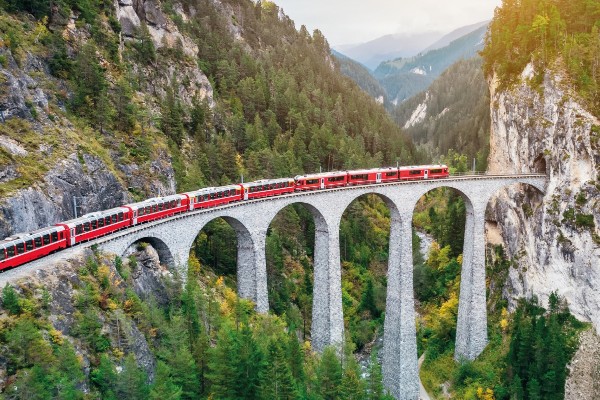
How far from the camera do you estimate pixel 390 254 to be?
44344 millimetres

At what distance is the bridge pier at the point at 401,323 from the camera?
139 feet

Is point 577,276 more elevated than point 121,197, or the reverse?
point 121,197

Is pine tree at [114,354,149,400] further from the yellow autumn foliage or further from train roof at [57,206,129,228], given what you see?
the yellow autumn foliage

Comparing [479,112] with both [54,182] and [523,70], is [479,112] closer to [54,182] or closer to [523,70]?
[523,70]

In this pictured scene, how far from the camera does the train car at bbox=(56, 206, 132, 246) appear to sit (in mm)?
28922

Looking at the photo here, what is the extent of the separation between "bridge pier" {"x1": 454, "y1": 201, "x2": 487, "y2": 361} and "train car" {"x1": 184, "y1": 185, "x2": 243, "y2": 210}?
22.8 meters

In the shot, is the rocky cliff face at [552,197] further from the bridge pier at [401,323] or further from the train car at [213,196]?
the train car at [213,196]

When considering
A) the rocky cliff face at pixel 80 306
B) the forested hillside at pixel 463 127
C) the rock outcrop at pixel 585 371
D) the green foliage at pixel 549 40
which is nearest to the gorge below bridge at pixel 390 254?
the rocky cliff face at pixel 80 306

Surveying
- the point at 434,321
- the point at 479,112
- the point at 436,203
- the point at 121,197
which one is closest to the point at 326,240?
the point at 121,197

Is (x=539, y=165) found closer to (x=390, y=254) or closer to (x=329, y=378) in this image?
(x=390, y=254)

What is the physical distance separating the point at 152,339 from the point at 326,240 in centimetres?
1794

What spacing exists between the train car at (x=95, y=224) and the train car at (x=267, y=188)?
32.9 ft

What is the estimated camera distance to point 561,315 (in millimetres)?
42188

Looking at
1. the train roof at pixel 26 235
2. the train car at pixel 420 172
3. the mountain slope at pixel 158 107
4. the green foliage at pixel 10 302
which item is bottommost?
the green foliage at pixel 10 302
